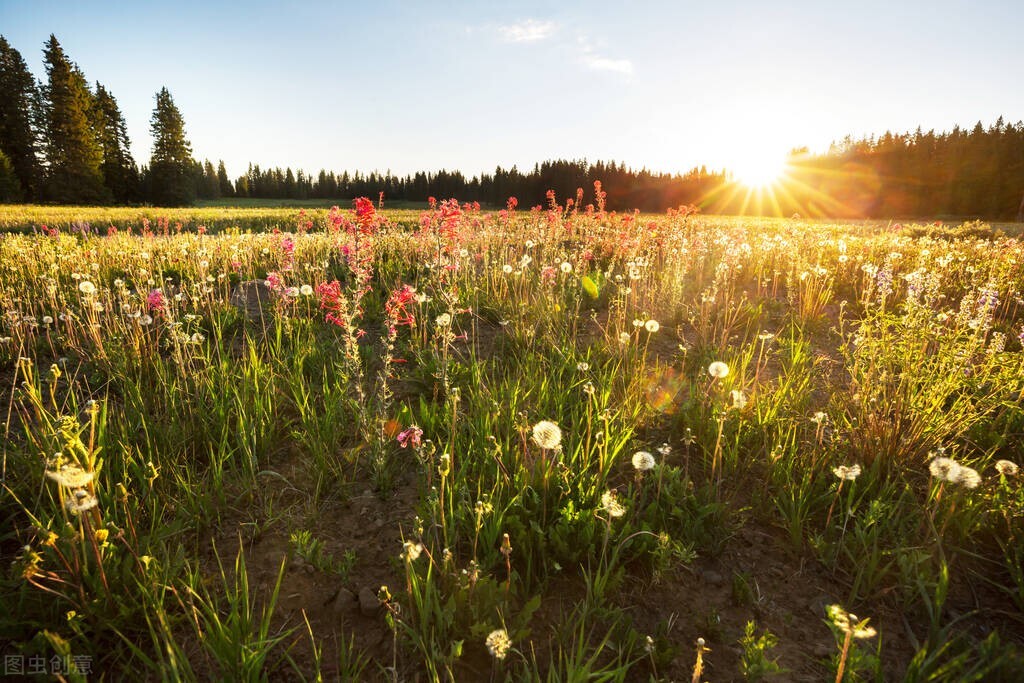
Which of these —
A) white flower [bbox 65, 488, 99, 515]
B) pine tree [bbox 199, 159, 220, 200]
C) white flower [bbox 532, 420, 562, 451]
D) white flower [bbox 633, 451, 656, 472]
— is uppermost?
pine tree [bbox 199, 159, 220, 200]

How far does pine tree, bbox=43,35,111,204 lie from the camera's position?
42.6m

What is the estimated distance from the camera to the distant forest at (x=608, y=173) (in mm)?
43406

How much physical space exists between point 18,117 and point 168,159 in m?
11.8

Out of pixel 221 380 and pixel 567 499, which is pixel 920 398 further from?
pixel 221 380

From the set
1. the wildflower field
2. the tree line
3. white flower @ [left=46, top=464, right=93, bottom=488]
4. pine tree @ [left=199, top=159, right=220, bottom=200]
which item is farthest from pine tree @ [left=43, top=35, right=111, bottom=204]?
white flower @ [left=46, top=464, right=93, bottom=488]

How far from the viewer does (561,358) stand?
378 centimetres

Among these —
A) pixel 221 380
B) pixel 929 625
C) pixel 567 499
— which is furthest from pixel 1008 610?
pixel 221 380

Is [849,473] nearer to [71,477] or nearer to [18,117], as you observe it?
[71,477]

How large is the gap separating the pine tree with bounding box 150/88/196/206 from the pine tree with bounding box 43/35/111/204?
7.43m

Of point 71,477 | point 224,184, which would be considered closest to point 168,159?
point 224,184

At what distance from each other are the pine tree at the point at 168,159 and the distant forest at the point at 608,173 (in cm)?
12

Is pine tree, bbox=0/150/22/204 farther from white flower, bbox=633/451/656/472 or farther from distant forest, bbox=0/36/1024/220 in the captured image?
white flower, bbox=633/451/656/472

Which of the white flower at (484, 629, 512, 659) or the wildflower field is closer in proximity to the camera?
the white flower at (484, 629, 512, 659)

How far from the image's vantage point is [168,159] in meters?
52.2
